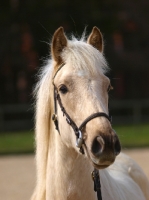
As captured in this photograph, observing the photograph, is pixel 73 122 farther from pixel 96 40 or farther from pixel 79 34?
pixel 79 34

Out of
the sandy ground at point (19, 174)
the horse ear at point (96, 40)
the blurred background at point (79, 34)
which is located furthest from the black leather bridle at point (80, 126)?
the blurred background at point (79, 34)

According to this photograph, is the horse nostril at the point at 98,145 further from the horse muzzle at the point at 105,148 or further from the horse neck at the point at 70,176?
the horse neck at the point at 70,176

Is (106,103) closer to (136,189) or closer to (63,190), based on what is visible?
(63,190)

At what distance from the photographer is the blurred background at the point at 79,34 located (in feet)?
84.7

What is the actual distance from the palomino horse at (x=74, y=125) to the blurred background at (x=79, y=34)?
782 inches

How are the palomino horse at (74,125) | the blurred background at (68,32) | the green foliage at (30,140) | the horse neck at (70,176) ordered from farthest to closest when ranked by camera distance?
the blurred background at (68,32) < the green foliage at (30,140) < the horse neck at (70,176) < the palomino horse at (74,125)

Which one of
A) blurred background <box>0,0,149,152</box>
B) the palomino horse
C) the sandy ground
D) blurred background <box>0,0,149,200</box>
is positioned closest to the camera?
the palomino horse

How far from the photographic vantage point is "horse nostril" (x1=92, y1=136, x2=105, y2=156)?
4054 millimetres

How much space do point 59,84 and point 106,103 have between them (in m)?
0.41

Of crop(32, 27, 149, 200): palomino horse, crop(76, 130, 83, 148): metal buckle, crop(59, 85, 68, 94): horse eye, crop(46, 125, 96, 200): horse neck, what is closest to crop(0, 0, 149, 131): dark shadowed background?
crop(32, 27, 149, 200): palomino horse

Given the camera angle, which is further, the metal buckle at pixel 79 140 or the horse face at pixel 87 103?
the metal buckle at pixel 79 140

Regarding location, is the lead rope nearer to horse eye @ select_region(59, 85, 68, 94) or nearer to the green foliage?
horse eye @ select_region(59, 85, 68, 94)

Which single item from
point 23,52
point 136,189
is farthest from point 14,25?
point 136,189

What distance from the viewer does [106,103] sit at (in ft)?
14.6
